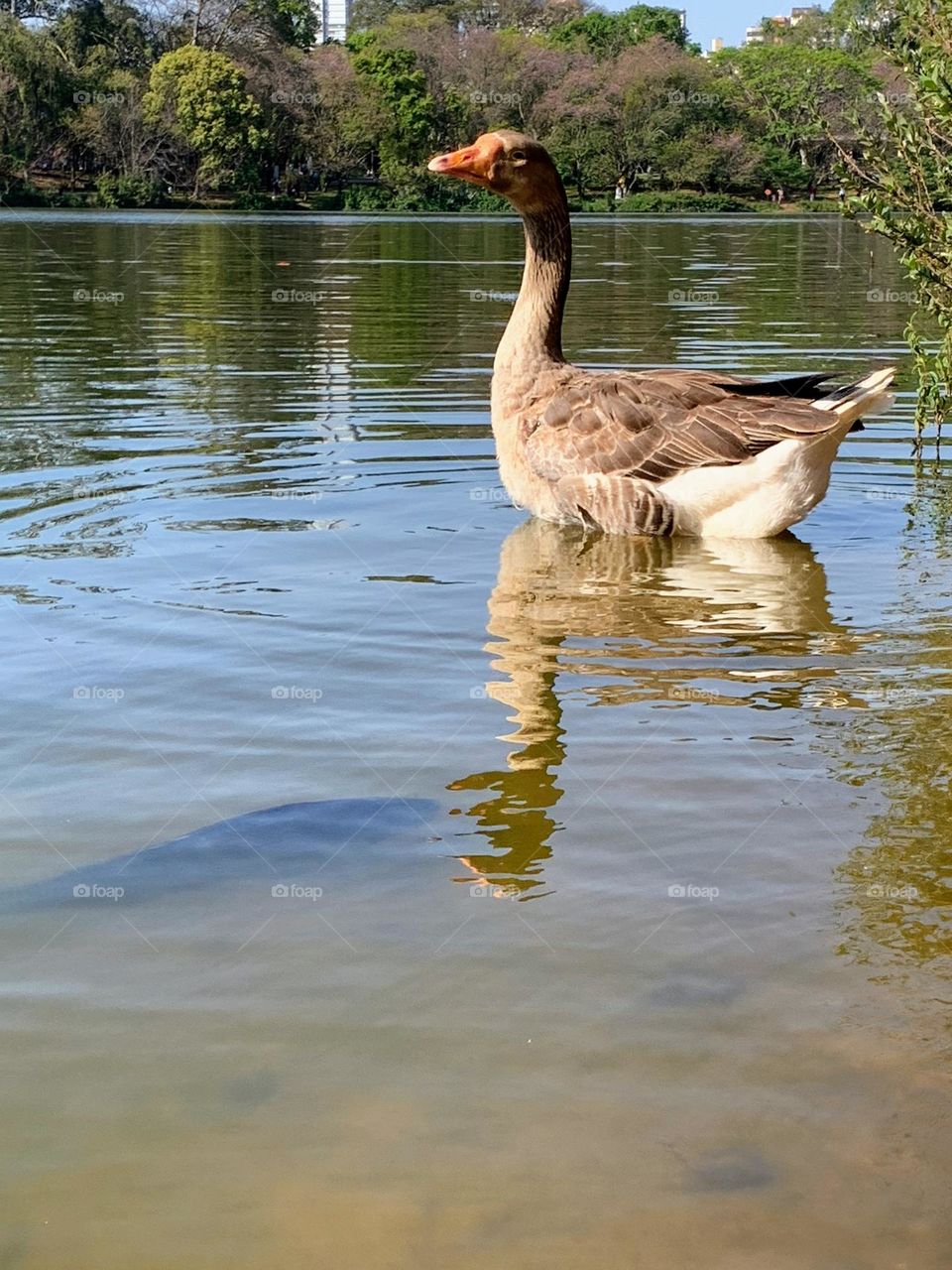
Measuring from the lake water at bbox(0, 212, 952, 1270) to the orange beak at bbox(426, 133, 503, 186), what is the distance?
7.50 ft

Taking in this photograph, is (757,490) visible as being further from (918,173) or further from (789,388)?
(918,173)

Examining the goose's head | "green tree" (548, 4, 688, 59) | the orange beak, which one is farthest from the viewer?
"green tree" (548, 4, 688, 59)

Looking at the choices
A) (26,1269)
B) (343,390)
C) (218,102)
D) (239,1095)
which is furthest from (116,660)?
(218,102)

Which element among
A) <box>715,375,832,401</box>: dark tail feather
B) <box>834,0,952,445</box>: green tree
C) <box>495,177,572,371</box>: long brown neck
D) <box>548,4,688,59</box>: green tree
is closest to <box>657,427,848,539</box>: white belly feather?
<box>715,375,832,401</box>: dark tail feather

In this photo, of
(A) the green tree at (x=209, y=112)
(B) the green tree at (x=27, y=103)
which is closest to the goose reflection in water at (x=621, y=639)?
(B) the green tree at (x=27, y=103)

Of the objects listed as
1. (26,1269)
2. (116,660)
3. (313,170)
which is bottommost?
(26,1269)

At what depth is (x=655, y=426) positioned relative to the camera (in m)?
10.0

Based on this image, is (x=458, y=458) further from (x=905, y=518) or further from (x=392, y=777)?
(x=392, y=777)

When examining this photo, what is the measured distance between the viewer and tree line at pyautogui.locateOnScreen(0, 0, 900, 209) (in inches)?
4259

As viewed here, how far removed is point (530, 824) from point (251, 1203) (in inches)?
91.0

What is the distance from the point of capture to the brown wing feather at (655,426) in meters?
9.70

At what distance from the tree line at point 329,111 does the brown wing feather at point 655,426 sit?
92.2 m

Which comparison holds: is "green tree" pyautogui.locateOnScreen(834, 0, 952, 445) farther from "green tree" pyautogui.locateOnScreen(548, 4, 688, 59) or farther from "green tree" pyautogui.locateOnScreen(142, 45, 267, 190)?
"green tree" pyautogui.locateOnScreen(548, 4, 688, 59)

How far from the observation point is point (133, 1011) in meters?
4.12
